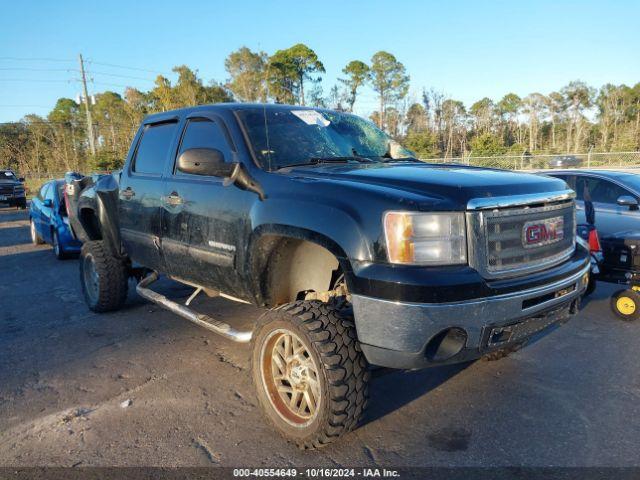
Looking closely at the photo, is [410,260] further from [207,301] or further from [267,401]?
[207,301]

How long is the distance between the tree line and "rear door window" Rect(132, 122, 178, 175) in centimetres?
3592

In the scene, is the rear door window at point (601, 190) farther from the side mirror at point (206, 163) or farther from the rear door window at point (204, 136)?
the side mirror at point (206, 163)

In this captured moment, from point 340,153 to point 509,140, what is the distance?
233 ft

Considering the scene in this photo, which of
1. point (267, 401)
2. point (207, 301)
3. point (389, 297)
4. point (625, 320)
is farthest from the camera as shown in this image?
point (207, 301)

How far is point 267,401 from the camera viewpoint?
3.00 m

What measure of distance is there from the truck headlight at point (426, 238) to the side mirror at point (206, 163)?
1296mm

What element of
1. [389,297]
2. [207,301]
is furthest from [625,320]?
[207,301]

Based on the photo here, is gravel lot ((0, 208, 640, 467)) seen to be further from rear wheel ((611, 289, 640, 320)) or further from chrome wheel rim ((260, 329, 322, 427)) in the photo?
chrome wheel rim ((260, 329, 322, 427))

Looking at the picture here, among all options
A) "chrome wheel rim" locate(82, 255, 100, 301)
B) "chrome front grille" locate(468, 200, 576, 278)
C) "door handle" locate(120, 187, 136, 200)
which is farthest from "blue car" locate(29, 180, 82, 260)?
"chrome front grille" locate(468, 200, 576, 278)

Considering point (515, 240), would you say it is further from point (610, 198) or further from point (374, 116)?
point (374, 116)

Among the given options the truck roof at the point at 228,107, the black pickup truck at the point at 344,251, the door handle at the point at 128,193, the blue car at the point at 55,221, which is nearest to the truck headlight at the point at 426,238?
the black pickup truck at the point at 344,251

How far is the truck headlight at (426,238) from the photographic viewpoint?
96.7 inches

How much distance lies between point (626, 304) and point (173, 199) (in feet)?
15.2

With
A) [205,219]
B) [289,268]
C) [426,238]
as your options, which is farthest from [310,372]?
[205,219]
